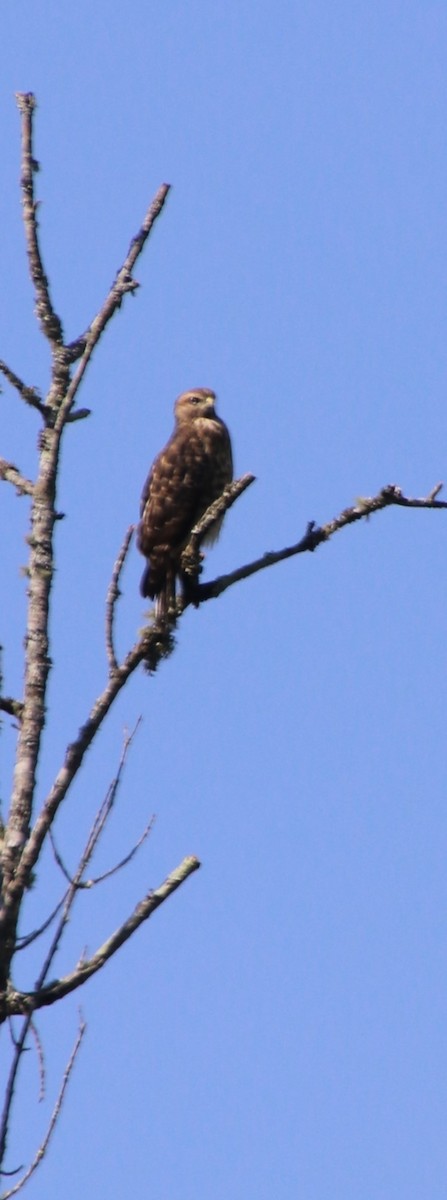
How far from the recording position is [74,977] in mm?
3631

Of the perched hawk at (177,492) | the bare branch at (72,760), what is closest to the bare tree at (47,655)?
the bare branch at (72,760)

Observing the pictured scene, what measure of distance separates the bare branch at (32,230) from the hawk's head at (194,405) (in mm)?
4198

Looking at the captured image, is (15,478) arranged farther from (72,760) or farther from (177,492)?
(177,492)

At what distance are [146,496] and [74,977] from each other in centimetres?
424

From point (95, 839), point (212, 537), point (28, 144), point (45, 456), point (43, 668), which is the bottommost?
point (95, 839)

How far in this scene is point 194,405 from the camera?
8602 mm

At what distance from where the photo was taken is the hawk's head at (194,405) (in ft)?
27.8

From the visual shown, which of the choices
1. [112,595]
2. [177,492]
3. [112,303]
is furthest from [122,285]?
[177,492]

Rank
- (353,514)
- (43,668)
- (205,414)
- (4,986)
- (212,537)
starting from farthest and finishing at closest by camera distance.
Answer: (205,414) < (212,537) < (353,514) < (43,668) < (4,986)

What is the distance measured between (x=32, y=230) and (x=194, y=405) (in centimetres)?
456

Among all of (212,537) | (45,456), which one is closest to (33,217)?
(45,456)

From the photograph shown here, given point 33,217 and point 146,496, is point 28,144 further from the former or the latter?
point 146,496

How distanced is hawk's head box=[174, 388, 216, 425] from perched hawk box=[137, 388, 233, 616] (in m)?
0.13

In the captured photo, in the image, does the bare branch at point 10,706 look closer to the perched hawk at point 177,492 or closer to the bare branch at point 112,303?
the bare branch at point 112,303
